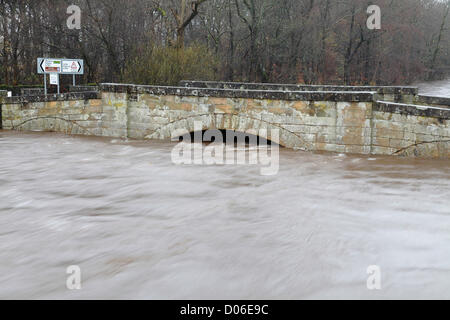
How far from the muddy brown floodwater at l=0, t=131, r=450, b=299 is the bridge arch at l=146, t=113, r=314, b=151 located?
4.06ft

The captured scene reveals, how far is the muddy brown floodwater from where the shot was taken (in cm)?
451

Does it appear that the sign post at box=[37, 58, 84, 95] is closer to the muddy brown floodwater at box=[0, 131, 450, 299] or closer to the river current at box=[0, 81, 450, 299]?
the river current at box=[0, 81, 450, 299]

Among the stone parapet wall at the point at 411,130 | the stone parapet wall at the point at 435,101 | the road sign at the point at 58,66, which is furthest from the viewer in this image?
the road sign at the point at 58,66

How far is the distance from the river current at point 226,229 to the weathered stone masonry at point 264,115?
591 mm

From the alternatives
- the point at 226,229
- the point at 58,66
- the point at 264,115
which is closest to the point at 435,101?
the point at 264,115

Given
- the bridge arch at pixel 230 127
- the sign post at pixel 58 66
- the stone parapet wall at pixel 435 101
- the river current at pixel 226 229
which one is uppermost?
the sign post at pixel 58 66

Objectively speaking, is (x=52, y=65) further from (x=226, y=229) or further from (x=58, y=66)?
(x=226, y=229)

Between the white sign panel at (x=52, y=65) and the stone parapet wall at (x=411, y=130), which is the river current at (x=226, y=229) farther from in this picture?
the white sign panel at (x=52, y=65)

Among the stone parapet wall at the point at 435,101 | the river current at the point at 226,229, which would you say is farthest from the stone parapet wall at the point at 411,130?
the stone parapet wall at the point at 435,101

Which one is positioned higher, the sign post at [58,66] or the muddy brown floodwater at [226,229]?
the sign post at [58,66]

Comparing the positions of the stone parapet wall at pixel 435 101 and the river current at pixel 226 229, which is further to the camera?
the stone parapet wall at pixel 435 101

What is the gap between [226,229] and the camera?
6.05 m

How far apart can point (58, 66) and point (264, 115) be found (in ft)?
30.4

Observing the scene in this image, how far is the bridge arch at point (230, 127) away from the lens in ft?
37.6
